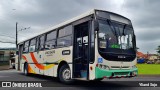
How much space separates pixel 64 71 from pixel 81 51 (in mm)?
1814

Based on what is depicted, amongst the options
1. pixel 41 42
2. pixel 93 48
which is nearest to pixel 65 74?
pixel 93 48

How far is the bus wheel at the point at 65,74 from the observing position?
12.2 m

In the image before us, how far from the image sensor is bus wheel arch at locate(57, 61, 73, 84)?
1227 centimetres

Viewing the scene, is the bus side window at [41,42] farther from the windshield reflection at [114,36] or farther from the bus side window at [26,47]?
the windshield reflection at [114,36]

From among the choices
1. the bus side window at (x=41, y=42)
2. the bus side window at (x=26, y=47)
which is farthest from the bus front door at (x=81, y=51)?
the bus side window at (x=26, y=47)

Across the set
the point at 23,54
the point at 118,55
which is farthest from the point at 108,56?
the point at 23,54

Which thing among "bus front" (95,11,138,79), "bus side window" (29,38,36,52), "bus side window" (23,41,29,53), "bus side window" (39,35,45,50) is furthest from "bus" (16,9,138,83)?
"bus side window" (23,41,29,53)

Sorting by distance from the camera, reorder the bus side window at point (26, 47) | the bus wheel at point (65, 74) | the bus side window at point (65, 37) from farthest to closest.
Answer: the bus side window at point (26, 47), the bus side window at point (65, 37), the bus wheel at point (65, 74)

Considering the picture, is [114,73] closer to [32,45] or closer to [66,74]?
[66,74]

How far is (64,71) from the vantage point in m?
12.6

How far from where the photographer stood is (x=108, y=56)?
34.2 ft

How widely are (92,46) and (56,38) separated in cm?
395

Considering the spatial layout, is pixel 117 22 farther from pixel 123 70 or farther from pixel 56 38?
pixel 56 38

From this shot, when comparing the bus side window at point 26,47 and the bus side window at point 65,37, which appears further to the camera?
the bus side window at point 26,47
